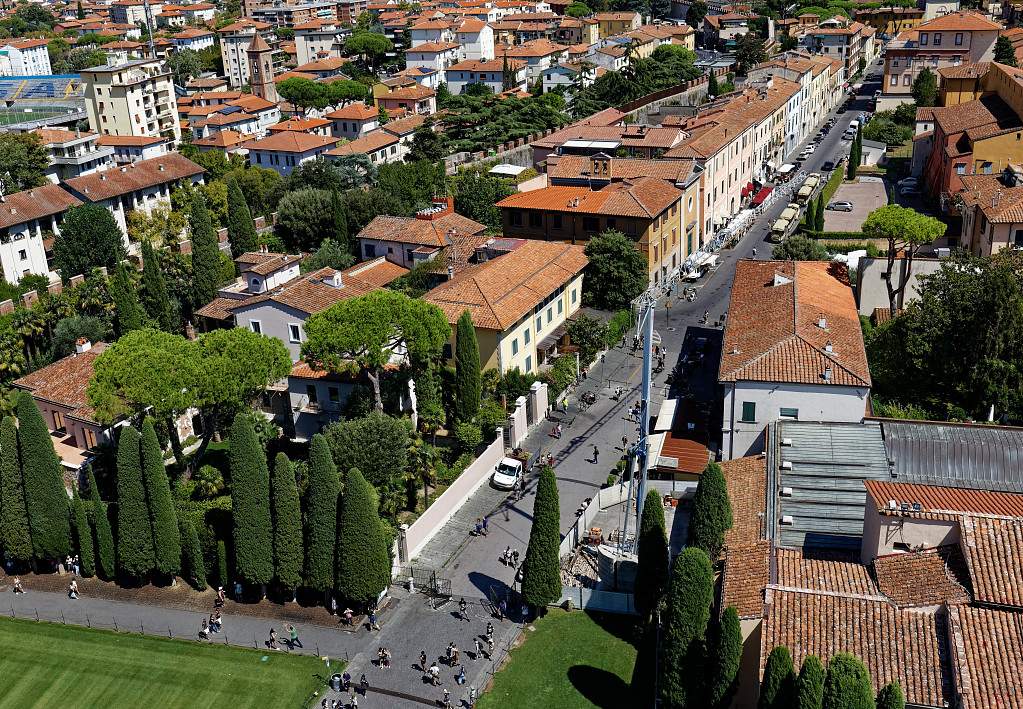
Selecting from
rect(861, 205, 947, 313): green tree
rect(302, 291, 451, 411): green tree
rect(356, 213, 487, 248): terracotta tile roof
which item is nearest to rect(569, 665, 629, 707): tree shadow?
rect(302, 291, 451, 411): green tree

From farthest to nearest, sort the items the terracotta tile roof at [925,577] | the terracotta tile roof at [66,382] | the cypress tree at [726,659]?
the terracotta tile roof at [66,382] → the terracotta tile roof at [925,577] → the cypress tree at [726,659]

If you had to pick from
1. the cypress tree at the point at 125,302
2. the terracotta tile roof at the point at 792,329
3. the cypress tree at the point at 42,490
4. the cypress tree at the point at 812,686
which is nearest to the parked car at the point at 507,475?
the terracotta tile roof at the point at 792,329

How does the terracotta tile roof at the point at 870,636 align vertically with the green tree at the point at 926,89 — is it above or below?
below

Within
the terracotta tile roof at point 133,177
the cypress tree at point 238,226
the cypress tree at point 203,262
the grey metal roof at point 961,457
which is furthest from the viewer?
the terracotta tile roof at point 133,177

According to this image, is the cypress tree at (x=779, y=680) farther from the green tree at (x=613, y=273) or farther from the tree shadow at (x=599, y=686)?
the green tree at (x=613, y=273)

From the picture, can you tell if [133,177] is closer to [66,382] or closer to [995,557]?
[66,382]
